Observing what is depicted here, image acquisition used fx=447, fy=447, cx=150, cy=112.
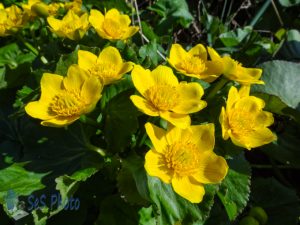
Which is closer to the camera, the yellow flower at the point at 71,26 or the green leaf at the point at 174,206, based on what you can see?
the green leaf at the point at 174,206

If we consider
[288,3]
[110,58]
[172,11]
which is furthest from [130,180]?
[288,3]

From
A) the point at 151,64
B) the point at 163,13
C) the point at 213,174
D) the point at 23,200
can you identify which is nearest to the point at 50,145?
the point at 23,200

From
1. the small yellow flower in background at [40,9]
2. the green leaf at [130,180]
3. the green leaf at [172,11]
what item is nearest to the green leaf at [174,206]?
the green leaf at [130,180]

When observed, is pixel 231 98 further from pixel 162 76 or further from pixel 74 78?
pixel 74 78

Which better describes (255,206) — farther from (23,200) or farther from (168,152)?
(23,200)

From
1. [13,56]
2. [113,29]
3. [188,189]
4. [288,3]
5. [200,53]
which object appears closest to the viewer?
[188,189]

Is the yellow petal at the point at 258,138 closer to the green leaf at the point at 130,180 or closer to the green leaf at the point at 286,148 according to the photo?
the green leaf at the point at 130,180
